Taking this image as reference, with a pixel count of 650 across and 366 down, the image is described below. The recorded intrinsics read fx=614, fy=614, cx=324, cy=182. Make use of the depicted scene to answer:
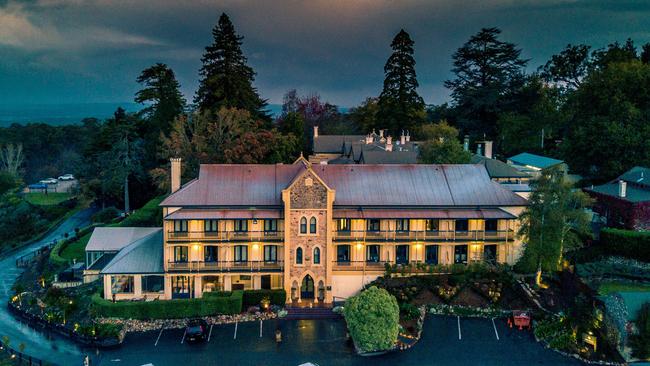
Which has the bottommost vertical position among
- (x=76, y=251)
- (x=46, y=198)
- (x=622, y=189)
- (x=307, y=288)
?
(x=307, y=288)

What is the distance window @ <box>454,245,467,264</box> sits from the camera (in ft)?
159

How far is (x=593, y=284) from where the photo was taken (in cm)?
4197

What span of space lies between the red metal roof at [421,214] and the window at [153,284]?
14.4 meters

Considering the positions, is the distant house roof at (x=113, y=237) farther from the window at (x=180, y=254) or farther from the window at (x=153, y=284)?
the window at (x=180, y=254)

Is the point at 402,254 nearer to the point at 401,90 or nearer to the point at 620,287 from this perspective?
the point at 620,287

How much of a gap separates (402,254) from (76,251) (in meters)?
34.5

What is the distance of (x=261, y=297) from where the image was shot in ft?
148

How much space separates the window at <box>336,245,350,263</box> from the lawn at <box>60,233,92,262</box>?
88.4ft

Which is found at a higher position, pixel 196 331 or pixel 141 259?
pixel 141 259

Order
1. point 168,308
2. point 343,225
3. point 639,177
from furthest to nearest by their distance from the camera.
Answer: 1. point 639,177
2. point 343,225
3. point 168,308

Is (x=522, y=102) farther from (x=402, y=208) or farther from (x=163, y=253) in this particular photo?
(x=163, y=253)

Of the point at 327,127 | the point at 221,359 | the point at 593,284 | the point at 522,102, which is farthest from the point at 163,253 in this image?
the point at 327,127

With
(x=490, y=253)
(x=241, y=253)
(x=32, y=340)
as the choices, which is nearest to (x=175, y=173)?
(x=241, y=253)

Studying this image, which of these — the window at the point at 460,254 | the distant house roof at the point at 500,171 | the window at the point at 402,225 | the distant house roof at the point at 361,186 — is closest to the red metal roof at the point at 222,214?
the distant house roof at the point at 361,186
